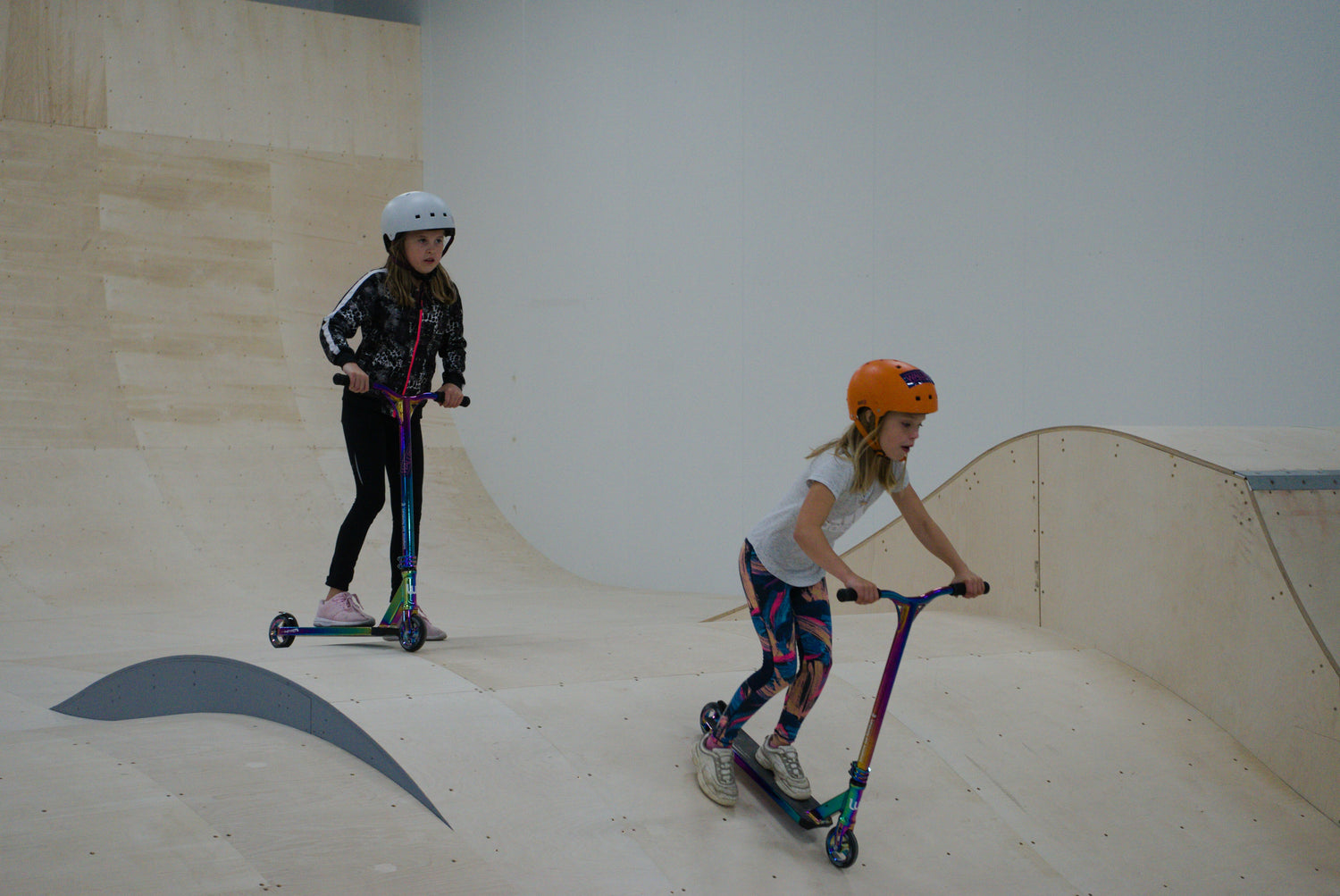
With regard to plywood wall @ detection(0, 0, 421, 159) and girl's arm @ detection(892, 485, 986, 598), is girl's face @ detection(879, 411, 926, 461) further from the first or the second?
plywood wall @ detection(0, 0, 421, 159)

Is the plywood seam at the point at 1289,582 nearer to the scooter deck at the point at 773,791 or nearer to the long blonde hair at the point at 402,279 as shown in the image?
the scooter deck at the point at 773,791

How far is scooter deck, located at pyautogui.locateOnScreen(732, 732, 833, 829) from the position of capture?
309cm

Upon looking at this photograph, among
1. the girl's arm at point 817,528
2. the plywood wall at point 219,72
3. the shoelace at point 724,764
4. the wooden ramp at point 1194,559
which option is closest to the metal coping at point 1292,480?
the wooden ramp at point 1194,559

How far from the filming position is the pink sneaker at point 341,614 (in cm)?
436

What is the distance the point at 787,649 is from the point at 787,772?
354 mm

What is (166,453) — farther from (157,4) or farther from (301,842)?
(301,842)

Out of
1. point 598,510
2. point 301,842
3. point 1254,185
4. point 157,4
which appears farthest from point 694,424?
point 157,4

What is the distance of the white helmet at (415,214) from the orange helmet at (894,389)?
1855mm

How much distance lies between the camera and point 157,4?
1034 centimetres

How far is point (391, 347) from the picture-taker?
4293 mm

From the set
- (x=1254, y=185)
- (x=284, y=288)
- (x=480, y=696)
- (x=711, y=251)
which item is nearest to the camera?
(x=480, y=696)

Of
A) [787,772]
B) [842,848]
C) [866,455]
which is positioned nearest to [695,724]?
[787,772]

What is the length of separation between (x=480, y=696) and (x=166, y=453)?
6.24 metres

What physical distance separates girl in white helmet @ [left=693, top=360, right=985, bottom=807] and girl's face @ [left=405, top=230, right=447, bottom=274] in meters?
1.78
